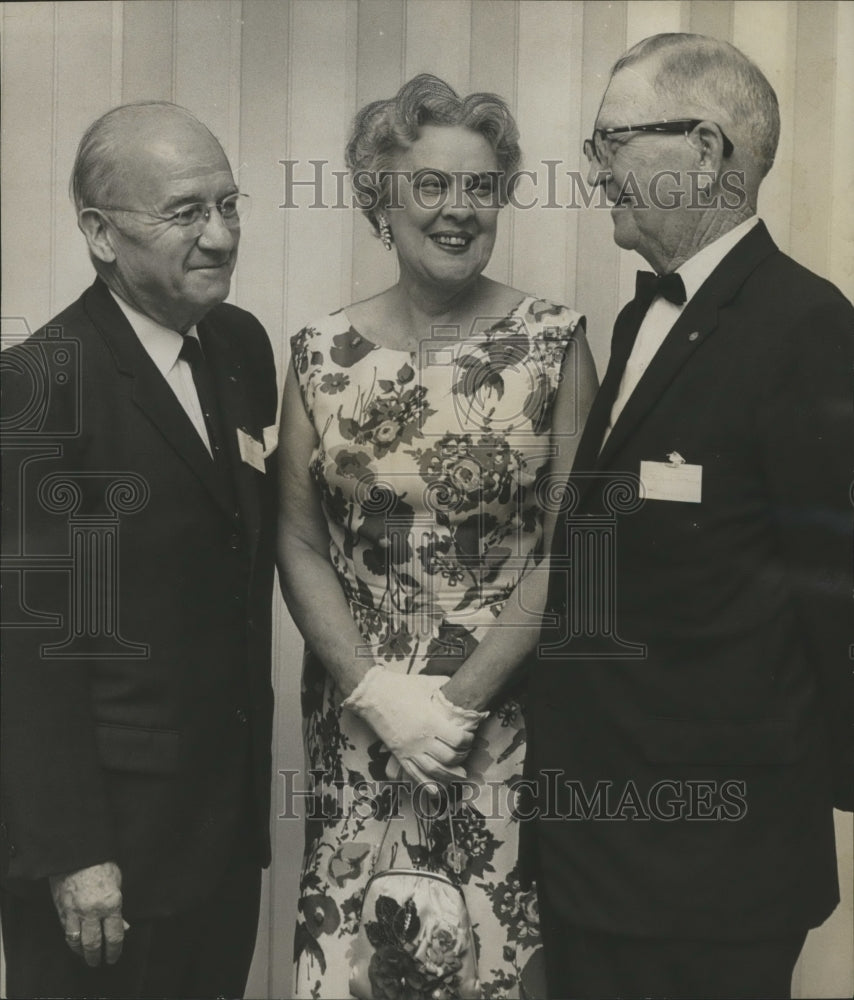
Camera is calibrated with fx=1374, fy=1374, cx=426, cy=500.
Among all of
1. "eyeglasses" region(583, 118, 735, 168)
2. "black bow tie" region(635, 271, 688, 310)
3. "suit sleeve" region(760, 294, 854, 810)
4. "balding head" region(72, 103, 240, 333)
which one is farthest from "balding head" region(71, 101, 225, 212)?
"suit sleeve" region(760, 294, 854, 810)

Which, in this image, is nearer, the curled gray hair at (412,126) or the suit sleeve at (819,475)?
the suit sleeve at (819,475)

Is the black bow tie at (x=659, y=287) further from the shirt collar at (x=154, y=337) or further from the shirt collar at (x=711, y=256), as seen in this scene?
the shirt collar at (x=154, y=337)

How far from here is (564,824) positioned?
2.28m

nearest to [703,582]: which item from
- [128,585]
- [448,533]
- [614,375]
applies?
[614,375]

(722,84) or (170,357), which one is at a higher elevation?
(722,84)

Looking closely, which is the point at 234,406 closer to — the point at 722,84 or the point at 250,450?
the point at 250,450

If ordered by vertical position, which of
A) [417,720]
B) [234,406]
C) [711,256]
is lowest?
[417,720]

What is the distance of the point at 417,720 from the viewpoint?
2.36 metres

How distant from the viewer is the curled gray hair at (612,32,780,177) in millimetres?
2141

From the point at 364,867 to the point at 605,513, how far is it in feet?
2.56

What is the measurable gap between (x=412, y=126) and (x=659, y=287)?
20.1 inches

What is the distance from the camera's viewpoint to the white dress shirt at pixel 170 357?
228 centimetres

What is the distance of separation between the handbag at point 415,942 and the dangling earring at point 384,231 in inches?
40.3

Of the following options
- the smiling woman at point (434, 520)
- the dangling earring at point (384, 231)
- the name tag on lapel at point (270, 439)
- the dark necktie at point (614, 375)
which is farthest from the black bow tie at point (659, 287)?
the name tag on lapel at point (270, 439)
